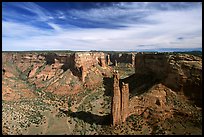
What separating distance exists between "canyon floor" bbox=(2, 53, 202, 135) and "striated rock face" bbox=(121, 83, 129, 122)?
70cm

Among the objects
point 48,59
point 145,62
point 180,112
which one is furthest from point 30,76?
point 180,112

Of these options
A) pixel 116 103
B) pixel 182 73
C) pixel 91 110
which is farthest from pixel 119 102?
pixel 91 110

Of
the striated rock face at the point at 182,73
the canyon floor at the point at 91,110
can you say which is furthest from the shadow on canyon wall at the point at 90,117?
the striated rock face at the point at 182,73

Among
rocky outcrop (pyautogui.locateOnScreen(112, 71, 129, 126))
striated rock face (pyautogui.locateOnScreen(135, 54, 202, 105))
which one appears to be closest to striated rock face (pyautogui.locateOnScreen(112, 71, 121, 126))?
rocky outcrop (pyautogui.locateOnScreen(112, 71, 129, 126))

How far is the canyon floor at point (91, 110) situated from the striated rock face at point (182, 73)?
702 mm

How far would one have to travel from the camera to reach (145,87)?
35.7 m

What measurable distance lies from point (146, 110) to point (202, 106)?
6.11m

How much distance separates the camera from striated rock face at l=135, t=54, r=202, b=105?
2870 centimetres

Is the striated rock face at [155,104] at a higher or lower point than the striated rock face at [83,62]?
lower

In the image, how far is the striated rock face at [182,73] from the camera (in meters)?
28.7

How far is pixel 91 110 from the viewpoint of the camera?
121 feet

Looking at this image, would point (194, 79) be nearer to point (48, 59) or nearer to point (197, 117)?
point (197, 117)

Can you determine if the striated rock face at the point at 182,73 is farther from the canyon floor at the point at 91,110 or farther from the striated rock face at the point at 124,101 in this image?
the striated rock face at the point at 124,101

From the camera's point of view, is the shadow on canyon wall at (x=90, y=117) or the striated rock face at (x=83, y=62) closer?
the shadow on canyon wall at (x=90, y=117)
